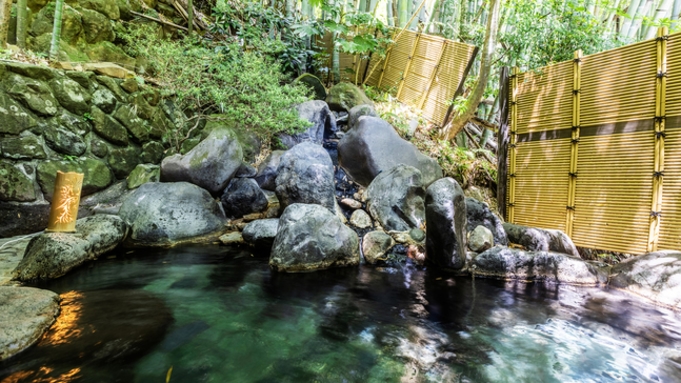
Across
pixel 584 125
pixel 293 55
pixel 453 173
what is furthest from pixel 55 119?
pixel 584 125

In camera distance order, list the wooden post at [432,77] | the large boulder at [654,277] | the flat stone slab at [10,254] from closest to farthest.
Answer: the flat stone slab at [10,254] → the large boulder at [654,277] → the wooden post at [432,77]

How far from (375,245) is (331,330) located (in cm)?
255

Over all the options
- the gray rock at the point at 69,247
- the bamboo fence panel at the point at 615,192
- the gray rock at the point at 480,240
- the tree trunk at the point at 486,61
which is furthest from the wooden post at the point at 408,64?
the gray rock at the point at 69,247

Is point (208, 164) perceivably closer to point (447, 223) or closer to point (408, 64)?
point (447, 223)

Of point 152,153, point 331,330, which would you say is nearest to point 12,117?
point 152,153

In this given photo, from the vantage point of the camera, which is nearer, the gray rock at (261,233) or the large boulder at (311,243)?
the large boulder at (311,243)

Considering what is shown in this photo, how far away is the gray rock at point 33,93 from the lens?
496cm

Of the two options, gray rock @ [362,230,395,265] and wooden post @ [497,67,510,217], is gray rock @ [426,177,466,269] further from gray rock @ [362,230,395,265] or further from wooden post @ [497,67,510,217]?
wooden post @ [497,67,510,217]

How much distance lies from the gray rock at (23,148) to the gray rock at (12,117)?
0.45 ft

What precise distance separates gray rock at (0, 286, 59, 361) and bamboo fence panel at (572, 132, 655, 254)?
729cm

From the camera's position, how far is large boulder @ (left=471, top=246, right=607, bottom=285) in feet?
15.5

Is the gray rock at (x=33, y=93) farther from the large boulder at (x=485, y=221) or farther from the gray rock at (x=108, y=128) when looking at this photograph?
the large boulder at (x=485, y=221)

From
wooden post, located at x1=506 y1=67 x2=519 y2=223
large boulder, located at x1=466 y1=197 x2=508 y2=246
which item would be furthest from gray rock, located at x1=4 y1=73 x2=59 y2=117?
wooden post, located at x1=506 y1=67 x2=519 y2=223

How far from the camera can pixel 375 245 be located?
5461 mm
